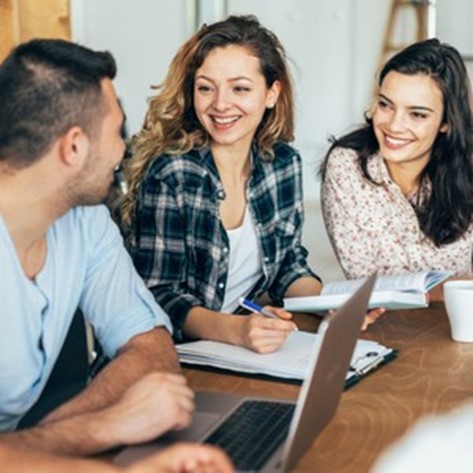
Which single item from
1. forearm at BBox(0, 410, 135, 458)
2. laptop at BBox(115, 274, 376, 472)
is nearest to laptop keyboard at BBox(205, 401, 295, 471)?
laptop at BBox(115, 274, 376, 472)

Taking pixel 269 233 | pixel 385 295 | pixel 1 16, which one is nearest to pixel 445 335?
pixel 385 295

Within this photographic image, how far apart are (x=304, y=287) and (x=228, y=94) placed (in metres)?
0.46

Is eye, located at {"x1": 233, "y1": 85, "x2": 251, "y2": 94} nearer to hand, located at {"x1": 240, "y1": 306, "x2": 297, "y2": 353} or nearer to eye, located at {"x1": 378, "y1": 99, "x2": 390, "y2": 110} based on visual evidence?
eye, located at {"x1": 378, "y1": 99, "x2": 390, "y2": 110}

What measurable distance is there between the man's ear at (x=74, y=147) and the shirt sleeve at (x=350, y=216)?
41.2 inches

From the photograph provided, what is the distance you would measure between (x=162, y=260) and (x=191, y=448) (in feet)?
3.47

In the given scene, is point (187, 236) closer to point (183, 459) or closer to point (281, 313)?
point (281, 313)

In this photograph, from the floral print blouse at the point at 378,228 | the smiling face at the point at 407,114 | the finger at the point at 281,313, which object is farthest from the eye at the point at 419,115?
the finger at the point at 281,313

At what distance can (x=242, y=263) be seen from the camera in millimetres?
2340

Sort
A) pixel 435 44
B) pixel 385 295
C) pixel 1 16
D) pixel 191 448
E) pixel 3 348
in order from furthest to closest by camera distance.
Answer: pixel 1 16, pixel 435 44, pixel 385 295, pixel 3 348, pixel 191 448

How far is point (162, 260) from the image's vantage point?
2.22 metres

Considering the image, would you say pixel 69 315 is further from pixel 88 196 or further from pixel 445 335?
pixel 445 335

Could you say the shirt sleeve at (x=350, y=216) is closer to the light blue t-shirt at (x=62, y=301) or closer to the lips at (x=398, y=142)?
the lips at (x=398, y=142)

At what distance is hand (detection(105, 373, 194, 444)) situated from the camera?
135cm

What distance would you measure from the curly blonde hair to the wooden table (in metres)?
0.54
